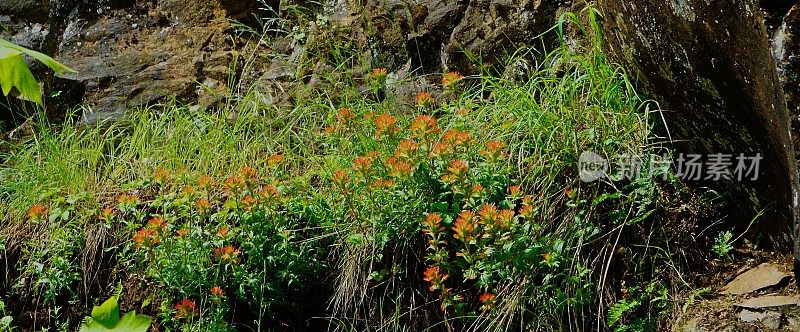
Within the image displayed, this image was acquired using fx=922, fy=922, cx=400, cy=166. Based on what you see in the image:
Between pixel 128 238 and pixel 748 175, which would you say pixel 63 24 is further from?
pixel 748 175

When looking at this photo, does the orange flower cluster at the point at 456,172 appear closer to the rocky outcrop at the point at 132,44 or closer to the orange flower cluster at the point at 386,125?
the orange flower cluster at the point at 386,125

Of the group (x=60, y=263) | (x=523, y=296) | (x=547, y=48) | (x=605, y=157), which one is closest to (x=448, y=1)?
(x=547, y=48)

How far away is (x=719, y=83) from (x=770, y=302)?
75 centimetres

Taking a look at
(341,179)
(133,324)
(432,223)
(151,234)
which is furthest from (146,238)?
(133,324)

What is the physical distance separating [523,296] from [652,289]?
45 cm

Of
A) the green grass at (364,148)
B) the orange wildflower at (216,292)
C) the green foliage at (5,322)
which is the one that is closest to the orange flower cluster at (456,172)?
the green grass at (364,148)

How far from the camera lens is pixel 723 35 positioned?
253 centimetres

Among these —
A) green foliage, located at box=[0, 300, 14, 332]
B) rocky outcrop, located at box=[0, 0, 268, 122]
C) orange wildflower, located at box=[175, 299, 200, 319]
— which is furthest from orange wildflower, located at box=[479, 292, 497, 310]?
rocky outcrop, located at box=[0, 0, 268, 122]

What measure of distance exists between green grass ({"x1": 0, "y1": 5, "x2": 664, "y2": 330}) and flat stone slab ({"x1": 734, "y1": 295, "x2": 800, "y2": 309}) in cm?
48

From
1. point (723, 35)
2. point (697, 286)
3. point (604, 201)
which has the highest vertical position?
point (723, 35)

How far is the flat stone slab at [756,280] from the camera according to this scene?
120 inches

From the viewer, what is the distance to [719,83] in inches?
108

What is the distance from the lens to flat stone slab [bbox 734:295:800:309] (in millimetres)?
2912

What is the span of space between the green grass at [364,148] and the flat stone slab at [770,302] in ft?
1.58
